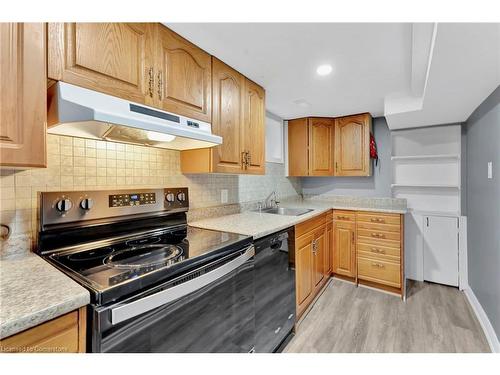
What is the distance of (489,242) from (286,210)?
169cm

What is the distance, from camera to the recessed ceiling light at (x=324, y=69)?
1686mm

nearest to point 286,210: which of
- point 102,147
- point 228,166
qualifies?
point 228,166

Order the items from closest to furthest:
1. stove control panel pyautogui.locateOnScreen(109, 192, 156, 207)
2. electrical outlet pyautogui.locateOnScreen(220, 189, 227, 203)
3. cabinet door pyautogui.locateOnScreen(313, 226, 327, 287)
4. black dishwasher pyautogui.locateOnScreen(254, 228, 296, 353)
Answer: stove control panel pyautogui.locateOnScreen(109, 192, 156, 207)
black dishwasher pyautogui.locateOnScreen(254, 228, 296, 353)
electrical outlet pyautogui.locateOnScreen(220, 189, 227, 203)
cabinet door pyautogui.locateOnScreen(313, 226, 327, 287)

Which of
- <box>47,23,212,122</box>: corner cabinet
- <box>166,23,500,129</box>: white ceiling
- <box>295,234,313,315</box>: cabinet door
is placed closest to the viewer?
<box>47,23,212,122</box>: corner cabinet

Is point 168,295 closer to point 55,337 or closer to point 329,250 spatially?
point 55,337

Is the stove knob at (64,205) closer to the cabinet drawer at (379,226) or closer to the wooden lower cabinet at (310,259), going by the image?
the wooden lower cabinet at (310,259)

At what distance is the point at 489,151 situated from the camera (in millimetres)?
1812

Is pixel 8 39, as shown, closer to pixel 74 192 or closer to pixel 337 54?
pixel 74 192

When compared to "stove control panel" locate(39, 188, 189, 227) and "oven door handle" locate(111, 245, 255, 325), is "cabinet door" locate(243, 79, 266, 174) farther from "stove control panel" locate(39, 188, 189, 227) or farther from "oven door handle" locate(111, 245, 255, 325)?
"oven door handle" locate(111, 245, 255, 325)

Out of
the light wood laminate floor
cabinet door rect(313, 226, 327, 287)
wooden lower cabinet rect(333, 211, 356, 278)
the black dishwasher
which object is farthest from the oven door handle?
wooden lower cabinet rect(333, 211, 356, 278)

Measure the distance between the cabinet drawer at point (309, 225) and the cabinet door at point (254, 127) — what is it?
58 centimetres

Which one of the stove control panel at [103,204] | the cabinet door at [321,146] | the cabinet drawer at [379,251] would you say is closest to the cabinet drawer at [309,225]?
the cabinet drawer at [379,251]

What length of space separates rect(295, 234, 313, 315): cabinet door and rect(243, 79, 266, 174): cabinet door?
722 mm

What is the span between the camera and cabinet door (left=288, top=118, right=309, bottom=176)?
3.11m
